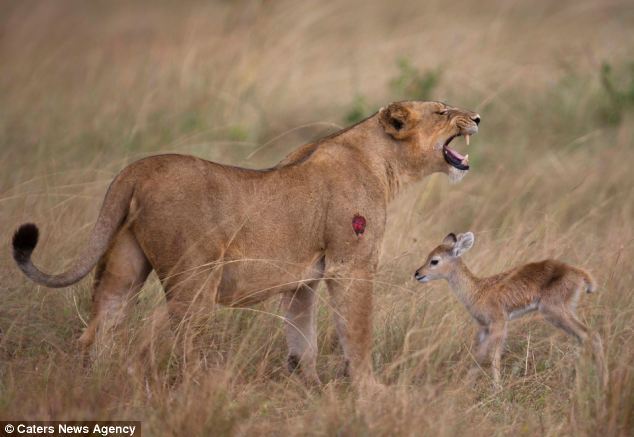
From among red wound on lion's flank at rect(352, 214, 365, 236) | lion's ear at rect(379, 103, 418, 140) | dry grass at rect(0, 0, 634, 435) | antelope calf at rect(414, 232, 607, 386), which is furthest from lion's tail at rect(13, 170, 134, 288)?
antelope calf at rect(414, 232, 607, 386)

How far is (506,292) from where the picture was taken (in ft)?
21.3

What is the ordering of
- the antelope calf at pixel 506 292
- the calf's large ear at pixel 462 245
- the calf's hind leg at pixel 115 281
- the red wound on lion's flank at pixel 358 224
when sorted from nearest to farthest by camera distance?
the calf's hind leg at pixel 115 281, the red wound on lion's flank at pixel 358 224, the antelope calf at pixel 506 292, the calf's large ear at pixel 462 245

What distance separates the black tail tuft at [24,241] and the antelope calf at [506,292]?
2587 mm

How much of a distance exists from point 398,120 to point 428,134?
206 millimetres

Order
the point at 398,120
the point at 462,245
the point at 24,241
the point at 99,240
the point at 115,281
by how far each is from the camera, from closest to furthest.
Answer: the point at 24,241
the point at 99,240
the point at 115,281
the point at 398,120
the point at 462,245

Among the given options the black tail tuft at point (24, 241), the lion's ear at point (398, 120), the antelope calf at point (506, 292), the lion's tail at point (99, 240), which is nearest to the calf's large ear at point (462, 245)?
the antelope calf at point (506, 292)

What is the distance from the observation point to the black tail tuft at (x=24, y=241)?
5.10 metres

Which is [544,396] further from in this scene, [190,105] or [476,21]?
[476,21]

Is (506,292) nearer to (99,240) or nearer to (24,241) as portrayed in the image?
(99,240)

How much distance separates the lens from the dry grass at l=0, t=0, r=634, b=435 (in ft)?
16.8

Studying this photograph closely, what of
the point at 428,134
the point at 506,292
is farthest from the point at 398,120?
the point at 506,292

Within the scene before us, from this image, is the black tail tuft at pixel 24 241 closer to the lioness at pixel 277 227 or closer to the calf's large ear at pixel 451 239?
the lioness at pixel 277 227

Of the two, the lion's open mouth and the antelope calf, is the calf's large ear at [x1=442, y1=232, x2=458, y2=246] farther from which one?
the lion's open mouth

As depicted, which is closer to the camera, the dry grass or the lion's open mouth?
the dry grass
